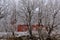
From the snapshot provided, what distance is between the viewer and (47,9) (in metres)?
7.66

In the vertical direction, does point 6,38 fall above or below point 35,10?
below

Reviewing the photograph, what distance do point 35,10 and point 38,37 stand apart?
1.27 metres

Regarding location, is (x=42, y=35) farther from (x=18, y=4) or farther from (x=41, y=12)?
(x=18, y=4)

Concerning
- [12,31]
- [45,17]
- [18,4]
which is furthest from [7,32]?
[45,17]

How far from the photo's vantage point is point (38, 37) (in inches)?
304

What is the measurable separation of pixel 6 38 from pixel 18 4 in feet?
5.65

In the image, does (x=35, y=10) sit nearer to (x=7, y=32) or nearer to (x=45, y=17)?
(x=45, y=17)

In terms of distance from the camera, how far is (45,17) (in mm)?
7676

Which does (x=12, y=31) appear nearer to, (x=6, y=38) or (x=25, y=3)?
(x=6, y=38)

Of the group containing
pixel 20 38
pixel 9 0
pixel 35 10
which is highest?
pixel 9 0

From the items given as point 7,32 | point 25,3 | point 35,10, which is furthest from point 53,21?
point 7,32

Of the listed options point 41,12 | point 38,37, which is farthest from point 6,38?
point 41,12

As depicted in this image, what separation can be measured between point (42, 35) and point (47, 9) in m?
1.23

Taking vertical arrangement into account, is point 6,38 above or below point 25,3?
below
